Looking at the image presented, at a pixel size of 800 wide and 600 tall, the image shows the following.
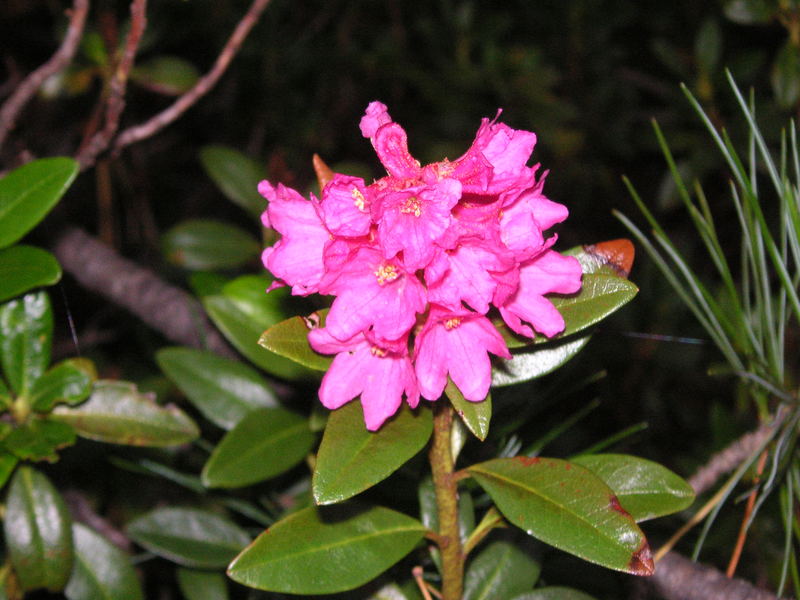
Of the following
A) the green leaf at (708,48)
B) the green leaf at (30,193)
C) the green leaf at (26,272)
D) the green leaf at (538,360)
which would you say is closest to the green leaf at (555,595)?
the green leaf at (538,360)

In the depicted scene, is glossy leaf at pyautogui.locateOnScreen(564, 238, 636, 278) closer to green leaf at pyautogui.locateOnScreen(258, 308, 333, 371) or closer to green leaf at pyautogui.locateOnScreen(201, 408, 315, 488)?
green leaf at pyautogui.locateOnScreen(258, 308, 333, 371)

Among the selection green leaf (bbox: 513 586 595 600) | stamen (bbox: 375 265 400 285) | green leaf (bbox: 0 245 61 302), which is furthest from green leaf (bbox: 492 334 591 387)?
green leaf (bbox: 0 245 61 302)

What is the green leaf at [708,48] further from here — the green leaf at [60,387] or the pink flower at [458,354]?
the green leaf at [60,387]

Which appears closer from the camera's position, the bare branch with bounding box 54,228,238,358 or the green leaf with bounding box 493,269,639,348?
the green leaf with bounding box 493,269,639,348

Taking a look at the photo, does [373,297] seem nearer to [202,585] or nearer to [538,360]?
[538,360]

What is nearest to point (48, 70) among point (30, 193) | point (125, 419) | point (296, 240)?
point (30, 193)

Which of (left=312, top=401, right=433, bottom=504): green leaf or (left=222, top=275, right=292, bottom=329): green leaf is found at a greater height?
(left=312, top=401, right=433, bottom=504): green leaf

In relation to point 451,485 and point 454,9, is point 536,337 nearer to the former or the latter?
point 451,485
